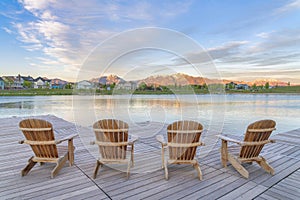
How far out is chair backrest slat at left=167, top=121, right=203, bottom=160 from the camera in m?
2.56

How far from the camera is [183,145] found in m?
2.54

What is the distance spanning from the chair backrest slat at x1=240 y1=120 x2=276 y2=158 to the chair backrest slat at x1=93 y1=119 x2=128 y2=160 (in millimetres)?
1694

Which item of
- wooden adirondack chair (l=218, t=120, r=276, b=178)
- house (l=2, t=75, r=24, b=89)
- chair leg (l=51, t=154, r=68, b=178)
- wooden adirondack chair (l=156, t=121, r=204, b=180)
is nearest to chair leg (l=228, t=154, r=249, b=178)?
wooden adirondack chair (l=218, t=120, r=276, b=178)

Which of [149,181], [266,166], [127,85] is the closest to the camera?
[149,181]

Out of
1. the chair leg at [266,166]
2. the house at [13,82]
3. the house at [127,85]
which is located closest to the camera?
the chair leg at [266,166]

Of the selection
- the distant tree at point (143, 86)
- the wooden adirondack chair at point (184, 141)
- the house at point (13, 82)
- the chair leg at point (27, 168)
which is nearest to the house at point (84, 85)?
the distant tree at point (143, 86)

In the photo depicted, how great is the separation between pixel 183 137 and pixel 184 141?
2.3 inches

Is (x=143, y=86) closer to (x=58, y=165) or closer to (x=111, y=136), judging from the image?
(x=111, y=136)

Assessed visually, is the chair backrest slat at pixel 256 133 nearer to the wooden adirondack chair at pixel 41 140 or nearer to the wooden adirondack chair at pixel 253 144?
the wooden adirondack chair at pixel 253 144

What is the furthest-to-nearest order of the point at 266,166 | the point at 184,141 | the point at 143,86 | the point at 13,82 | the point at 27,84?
the point at 27,84 → the point at 13,82 → the point at 143,86 → the point at 266,166 → the point at 184,141

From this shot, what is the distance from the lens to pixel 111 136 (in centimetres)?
255

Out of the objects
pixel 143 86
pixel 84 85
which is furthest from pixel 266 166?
pixel 84 85

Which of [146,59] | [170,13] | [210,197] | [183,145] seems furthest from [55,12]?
[210,197]

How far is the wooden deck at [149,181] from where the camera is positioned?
2.13 meters
